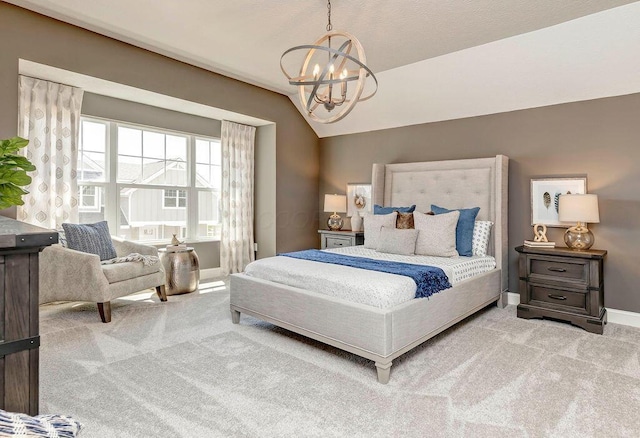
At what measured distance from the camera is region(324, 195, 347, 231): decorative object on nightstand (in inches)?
211

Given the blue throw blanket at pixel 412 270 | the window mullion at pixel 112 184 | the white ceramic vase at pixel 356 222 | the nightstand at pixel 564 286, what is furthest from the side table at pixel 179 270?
the nightstand at pixel 564 286

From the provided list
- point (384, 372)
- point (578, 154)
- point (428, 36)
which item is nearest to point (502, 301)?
point (578, 154)

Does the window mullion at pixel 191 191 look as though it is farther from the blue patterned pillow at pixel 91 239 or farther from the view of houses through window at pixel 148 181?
the blue patterned pillow at pixel 91 239

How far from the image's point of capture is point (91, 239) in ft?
12.0

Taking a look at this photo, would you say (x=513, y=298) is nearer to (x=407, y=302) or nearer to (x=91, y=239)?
(x=407, y=302)

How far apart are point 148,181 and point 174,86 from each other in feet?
4.39

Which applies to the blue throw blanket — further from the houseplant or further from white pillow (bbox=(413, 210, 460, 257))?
the houseplant

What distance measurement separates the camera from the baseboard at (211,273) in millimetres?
5227

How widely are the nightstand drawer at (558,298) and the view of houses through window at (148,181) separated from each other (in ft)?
13.7

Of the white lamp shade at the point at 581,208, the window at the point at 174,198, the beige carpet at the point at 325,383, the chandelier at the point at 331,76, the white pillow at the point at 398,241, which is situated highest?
the chandelier at the point at 331,76

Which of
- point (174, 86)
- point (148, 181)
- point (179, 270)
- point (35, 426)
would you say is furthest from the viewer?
point (148, 181)

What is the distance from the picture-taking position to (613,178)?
11.3 ft

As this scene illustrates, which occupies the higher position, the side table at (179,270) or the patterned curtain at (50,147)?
the patterned curtain at (50,147)

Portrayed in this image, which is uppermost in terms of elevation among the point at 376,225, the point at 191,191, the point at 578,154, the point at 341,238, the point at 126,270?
the point at 578,154
